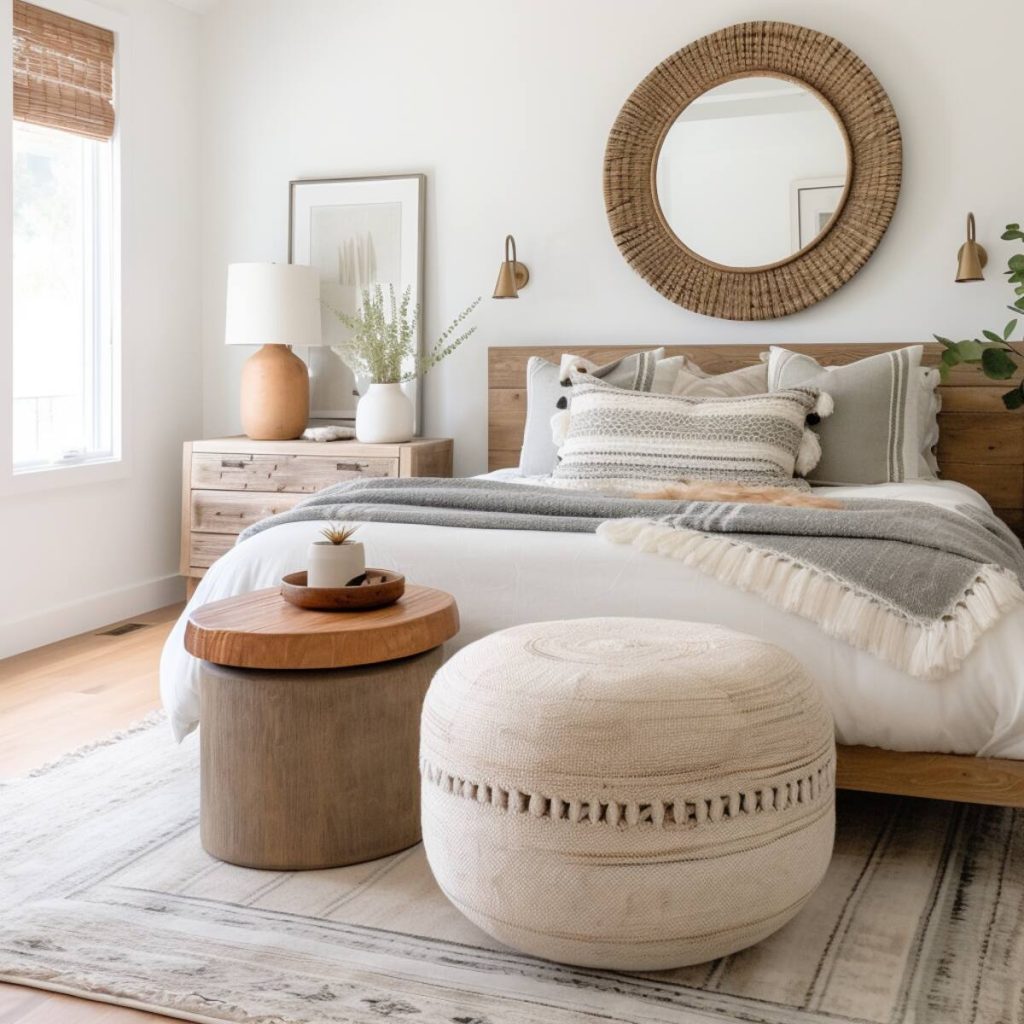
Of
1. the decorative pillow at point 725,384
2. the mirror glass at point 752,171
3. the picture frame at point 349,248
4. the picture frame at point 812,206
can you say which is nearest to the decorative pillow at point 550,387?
the decorative pillow at point 725,384

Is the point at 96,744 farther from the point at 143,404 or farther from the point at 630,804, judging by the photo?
the point at 143,404

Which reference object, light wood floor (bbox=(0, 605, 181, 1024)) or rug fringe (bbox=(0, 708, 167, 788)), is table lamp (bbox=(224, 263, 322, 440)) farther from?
rug fringe (bbox=(0, 708, 167, 788))

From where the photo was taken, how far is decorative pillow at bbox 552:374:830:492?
353 centimetres

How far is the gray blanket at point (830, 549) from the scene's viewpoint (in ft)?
7.43

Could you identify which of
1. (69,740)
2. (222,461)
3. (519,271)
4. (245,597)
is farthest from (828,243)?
(69,740)

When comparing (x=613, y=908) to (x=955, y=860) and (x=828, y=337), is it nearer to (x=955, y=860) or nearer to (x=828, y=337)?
(x=955, y=860)

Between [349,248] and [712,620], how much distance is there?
117 inches

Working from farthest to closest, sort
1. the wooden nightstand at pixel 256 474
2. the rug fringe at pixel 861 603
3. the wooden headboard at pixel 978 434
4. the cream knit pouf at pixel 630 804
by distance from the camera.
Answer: the wooden nightstand at pixel 256 474, the wooden headboard at pixel 978 434, the rug fringe at pixel 861 603, the cream knit pouf at pixel 630 804

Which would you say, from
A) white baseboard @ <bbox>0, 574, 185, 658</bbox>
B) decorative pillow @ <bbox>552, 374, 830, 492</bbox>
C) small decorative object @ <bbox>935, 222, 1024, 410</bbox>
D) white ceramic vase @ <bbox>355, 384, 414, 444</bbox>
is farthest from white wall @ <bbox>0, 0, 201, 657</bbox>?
small decorative object @ <bbox>935, 222, 1024, 410</bbox>

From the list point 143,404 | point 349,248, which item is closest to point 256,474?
point 143,404

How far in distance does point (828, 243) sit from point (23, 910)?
10.7 ft

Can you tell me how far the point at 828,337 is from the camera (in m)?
4.31

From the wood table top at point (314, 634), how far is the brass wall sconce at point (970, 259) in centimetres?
239

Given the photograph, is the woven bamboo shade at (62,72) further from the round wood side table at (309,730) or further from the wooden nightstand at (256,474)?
the round wood side table at (309,730)
